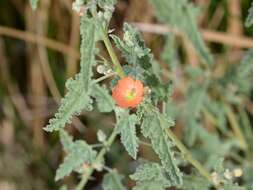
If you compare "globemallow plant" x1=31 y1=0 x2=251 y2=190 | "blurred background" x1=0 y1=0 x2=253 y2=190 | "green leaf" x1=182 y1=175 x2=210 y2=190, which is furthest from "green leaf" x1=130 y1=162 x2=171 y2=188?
"blurred background" x1=0 y1=0 x2=253 y2=190

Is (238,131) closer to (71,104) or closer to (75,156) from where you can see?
(75,156)

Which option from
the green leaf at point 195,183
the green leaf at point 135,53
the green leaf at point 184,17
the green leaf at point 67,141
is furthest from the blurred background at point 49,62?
the green leaf at point 135,53

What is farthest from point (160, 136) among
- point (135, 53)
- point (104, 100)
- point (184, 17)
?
point (184, 17)

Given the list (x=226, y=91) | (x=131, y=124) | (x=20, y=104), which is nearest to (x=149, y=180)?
(x=131, y=124)

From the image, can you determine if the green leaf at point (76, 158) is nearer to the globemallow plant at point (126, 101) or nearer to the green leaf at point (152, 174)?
the globemallow plant at point (126, 101)

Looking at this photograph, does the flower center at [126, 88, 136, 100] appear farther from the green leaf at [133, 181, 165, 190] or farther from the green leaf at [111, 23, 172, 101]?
the green leaf at [133, 181, 165, 190]

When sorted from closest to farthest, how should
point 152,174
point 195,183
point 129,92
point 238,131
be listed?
1. point 129,92
2. point 152,174
3. point 195,183
4. point 238,131

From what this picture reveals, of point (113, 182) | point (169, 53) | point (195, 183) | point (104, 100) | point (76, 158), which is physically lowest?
point (195, 183)
